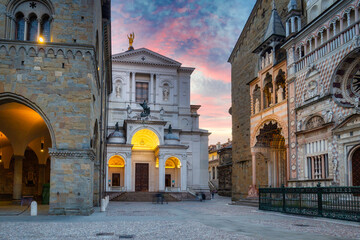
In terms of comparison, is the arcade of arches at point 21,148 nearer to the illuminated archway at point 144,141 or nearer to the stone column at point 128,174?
the stone column at point 128,174

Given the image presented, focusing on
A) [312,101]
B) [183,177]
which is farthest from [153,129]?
[312,101]

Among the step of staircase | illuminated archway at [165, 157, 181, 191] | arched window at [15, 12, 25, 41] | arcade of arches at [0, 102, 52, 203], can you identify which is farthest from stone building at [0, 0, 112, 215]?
illuminated archway at [165, 157, 181, 191]

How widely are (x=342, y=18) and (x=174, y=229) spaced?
13.8 meters

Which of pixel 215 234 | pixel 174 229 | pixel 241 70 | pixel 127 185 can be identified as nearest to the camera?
pixel 215 234

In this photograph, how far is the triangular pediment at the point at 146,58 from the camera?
47.8 metres

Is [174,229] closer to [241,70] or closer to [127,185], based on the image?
[241,70]

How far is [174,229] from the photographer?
1252 centimetres

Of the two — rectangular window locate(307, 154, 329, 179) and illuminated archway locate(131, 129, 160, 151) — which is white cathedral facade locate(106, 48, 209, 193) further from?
rectangular window locate(307, 154, 329, 179)

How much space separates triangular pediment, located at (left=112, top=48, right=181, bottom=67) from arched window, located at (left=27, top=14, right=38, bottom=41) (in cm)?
2874

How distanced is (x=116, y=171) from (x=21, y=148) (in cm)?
1884

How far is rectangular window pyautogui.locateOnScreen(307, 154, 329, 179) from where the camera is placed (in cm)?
2020

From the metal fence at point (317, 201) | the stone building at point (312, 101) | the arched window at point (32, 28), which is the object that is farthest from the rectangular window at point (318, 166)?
the arched window at point (32, 28)

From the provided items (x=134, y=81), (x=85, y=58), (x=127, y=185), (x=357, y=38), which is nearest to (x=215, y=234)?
(x=85, y=58)

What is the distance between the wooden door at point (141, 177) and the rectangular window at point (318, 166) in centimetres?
2585
